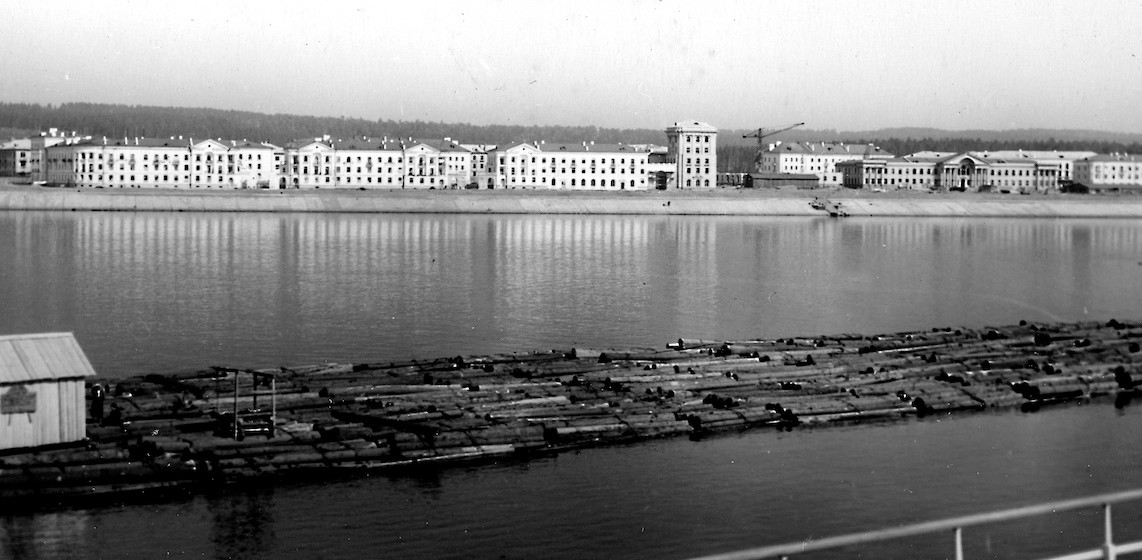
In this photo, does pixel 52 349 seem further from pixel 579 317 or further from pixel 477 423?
pixel 579 317

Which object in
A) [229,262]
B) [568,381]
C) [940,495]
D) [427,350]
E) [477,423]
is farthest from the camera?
[229,262]

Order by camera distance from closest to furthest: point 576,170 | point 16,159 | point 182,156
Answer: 1. point 182,156
2. point 576,170
3. point 16,159

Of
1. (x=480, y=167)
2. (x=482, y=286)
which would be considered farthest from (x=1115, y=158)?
(x=482, y=286)

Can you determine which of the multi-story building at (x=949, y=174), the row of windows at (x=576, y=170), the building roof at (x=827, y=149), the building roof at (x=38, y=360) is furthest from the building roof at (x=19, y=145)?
the building roof at (x=38, y=360)

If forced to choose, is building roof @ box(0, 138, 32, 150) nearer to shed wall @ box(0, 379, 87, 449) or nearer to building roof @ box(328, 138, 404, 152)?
building roof @ box(328, 138, 404, 152)

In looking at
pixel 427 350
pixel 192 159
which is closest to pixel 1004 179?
pixel 192 159

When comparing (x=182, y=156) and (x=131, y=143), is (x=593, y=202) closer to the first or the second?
(x=182, y=156)
